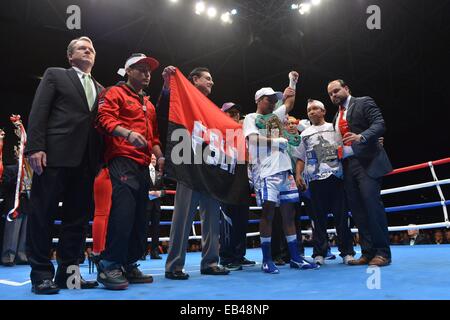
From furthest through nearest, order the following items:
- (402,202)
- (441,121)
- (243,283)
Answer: (402,202)
(441,121)
(243,283)

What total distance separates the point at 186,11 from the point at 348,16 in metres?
3.83

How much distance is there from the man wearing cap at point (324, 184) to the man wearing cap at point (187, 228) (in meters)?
0.99

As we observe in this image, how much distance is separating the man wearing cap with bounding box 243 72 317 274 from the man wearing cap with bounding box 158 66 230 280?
37cm

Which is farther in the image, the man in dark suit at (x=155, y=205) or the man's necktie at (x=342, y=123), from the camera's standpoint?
the man in dark suit at (x=155, y=205)

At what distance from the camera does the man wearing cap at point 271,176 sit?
3.01 metres

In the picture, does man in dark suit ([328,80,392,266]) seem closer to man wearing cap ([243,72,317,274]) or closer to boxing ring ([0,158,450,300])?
boxing ring ([0,158,450,300])

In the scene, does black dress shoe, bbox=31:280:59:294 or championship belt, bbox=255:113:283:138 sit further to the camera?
championship belt, bbox=255:113:283:138

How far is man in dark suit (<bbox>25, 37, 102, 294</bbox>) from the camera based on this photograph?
2133mm

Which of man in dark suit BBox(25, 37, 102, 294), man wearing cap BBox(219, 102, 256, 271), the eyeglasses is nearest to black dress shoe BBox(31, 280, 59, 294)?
man in dark suit BBox(25, 37, 102, 294)

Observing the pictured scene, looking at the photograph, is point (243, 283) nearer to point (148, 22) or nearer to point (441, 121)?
point (148, 22)

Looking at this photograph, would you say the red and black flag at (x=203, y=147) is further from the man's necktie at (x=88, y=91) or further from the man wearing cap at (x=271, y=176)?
the man's necktie at (x=88, y=91)

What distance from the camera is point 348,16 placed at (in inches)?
365

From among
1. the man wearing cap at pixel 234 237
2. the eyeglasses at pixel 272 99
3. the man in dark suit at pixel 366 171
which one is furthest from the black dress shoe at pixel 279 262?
the eyeglasses at pixel 272 99

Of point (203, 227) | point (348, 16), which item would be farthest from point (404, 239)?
point (203, 227)
